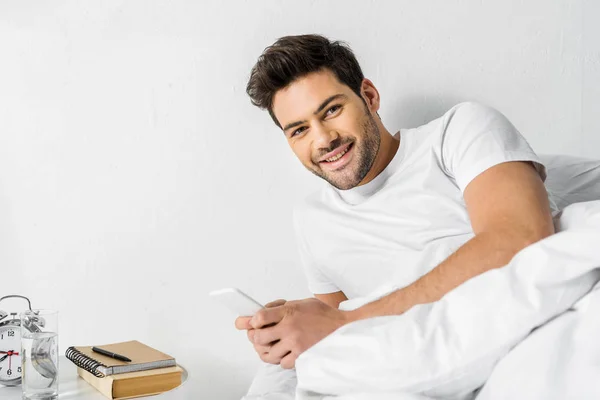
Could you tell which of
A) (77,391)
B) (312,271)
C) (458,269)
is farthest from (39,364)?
(458,269)

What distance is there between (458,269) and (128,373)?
2.22 ft

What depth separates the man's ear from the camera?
1.68 metres

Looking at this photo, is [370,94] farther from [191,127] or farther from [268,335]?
[268,335]

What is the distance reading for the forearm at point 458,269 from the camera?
1.21 metres

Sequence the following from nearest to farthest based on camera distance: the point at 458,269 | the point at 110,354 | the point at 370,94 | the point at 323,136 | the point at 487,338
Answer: the point at 487,338, the point at 458,269, the point at 110,354, the point at 323,136, the point at 370,94

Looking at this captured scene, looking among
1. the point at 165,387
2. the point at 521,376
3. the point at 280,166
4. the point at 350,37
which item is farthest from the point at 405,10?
the point at 521,376

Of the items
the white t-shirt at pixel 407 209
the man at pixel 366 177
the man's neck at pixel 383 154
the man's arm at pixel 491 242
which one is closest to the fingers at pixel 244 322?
the man at pixel 366 177

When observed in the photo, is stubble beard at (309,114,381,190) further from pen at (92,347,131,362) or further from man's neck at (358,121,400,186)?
pen at (92,347,131,362)

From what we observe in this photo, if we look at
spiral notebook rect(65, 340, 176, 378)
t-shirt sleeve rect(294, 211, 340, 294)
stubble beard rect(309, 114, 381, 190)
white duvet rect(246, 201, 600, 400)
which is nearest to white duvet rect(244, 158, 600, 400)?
white duvet rect(246, 201, 600, 400)

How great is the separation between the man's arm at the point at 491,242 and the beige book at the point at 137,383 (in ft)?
1.34

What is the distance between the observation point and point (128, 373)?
4.48 ft

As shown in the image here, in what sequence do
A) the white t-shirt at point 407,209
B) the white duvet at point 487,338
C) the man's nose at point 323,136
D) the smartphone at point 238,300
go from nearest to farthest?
the white duvet at point 487,338 < the smartphone at point 238,300 < the white t-shirt at point 407,209 < the man's nose at point 323,136

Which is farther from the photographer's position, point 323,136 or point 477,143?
point 323,136

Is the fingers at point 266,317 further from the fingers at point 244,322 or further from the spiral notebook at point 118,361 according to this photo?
the spiral notebook at point 118,361
